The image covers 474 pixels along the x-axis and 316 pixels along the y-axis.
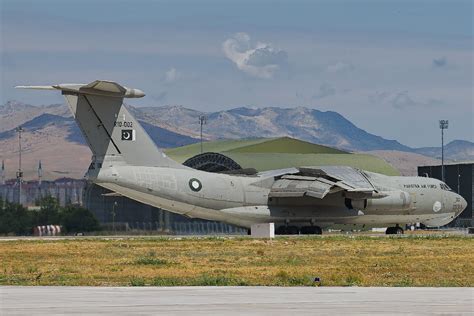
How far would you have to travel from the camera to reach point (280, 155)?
11525cm

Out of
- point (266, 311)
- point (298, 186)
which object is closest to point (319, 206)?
point (298, 186)

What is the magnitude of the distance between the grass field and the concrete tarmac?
343cm

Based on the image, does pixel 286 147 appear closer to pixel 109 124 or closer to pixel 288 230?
pixel 288 230

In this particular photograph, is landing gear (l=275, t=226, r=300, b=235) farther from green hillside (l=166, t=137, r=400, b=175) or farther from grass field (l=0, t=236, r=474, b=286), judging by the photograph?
green hillside (l=166, t=137, r=400, b=175)

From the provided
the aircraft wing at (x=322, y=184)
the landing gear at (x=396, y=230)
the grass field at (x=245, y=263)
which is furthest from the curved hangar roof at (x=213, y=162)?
the grass field at (x=245, y=263)

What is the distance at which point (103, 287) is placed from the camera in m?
30.3

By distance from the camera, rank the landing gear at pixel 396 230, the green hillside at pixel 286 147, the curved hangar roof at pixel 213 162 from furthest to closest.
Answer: the green hillside at pixel 286 147
the curved hangar roof at pixel 213 162
the landing gear at pixel 396 230

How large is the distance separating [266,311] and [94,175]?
46175mm

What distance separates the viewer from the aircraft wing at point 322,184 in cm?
7528

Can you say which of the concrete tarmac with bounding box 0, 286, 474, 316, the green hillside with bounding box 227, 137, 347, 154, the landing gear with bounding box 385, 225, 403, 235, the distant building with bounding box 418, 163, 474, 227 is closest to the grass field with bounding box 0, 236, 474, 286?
the concrete tarmac with bounding box 0, 286, 474, 316

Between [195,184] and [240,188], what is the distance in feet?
13.5

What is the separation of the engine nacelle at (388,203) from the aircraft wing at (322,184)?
0.48 meters

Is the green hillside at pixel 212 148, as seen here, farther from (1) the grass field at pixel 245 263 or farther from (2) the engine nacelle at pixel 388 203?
(1) the grass field at pixel 245 263

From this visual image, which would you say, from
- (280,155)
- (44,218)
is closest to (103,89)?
(44,218)
